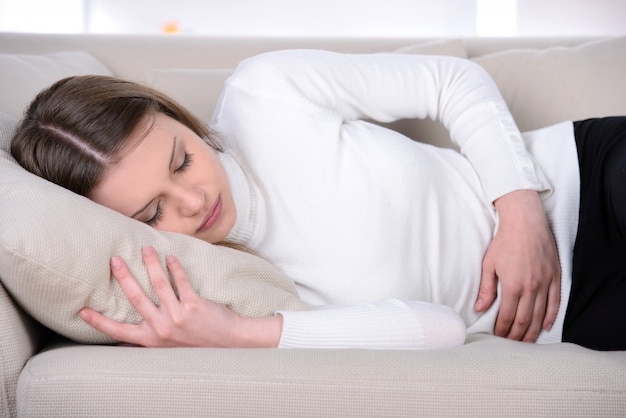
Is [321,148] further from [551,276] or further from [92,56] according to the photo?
[92,56]

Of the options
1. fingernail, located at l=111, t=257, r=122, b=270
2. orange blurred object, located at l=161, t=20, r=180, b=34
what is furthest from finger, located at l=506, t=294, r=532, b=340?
orange blurred object, located at l=161, t=20, r=180, b=34

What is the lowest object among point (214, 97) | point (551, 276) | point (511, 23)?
point (511, 23)

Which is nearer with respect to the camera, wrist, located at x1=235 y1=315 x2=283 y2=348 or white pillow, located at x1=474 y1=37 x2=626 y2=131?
wrist, located at x1=235 y1=315 x2=283 y2=348

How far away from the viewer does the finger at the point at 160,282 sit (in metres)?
1.08

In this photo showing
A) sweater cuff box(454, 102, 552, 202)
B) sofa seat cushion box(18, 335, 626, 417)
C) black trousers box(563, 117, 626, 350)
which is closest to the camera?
sofa seat cushion box(18, 335, 626, 417)

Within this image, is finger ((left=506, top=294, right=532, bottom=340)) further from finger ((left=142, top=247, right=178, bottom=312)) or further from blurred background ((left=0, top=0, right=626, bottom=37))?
blurred background ((left=0, top=0, right=626, bottom=37))

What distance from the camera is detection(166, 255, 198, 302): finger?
42.7 inches

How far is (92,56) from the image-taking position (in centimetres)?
201

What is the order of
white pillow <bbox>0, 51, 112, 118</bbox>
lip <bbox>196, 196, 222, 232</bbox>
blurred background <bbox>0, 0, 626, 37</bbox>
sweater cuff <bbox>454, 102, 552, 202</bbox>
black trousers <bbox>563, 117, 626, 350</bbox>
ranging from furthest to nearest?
blurred background <bbox>0, 0, 626, 37</bbox> → white pillow <bbox>0, 51, 112, 118</bbox> → sweater cuff <bbox>454, 102, 552, 202</bbox> → lip <bbox>196, 196, 222, 232</bbox> → black trousers <bbox>563, 117, 626, 350</bbox>

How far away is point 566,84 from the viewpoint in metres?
1.81

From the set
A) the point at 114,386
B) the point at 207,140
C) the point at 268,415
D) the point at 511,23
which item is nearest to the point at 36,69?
the point at 207,140

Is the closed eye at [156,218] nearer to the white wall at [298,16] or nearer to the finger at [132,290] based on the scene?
the finger at [132,290]

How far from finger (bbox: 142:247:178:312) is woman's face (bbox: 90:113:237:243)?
145 millimetres

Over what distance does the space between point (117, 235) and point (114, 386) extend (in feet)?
0.77
